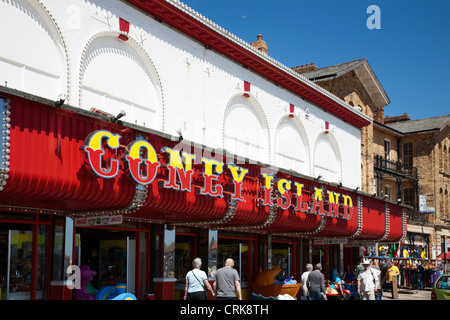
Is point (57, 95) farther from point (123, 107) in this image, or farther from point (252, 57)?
point (252, 57)

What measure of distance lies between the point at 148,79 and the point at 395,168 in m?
29.9

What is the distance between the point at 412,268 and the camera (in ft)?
112

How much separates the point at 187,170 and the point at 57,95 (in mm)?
3692

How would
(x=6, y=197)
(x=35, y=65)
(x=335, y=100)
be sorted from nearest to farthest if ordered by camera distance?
(x=6, y=197) → (x=35, y=65) → (x=335, y=100)

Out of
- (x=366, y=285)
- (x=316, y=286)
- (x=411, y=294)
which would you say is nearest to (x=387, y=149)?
(x=411, y=294)

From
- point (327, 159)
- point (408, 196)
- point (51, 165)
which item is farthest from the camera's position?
point (408, 196)

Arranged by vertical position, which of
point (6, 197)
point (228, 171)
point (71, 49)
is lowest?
point (6, 197)

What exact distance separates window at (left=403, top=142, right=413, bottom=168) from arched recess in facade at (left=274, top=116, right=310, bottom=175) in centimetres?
2340

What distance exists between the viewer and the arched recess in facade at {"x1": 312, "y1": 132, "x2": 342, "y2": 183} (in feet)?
83.3

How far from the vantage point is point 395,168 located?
139 feet

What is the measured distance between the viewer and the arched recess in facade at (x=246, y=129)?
1964cm

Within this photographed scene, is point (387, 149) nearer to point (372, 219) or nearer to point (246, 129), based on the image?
point (372, 219)

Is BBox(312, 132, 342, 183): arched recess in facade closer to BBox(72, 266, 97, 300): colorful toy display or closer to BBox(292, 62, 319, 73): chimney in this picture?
BBox(292, 62, 319, 73): chimney
